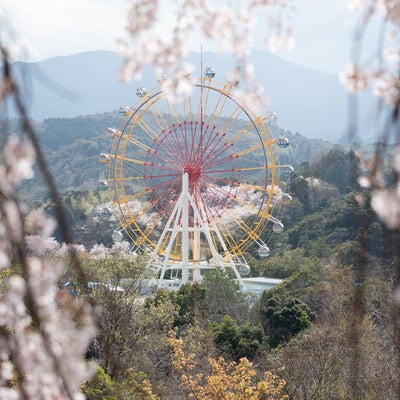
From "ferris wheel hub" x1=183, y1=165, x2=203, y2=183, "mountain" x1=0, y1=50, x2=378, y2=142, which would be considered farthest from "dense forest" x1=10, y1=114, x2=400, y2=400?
"mountain" x1=0, y1=50, x2=378, y2=142

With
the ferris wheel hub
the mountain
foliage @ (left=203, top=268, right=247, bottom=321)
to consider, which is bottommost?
the mountain

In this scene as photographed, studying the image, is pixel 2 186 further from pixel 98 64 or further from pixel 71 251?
pixel 98 64

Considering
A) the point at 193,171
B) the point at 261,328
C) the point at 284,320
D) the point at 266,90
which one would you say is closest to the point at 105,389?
the point at 261,328

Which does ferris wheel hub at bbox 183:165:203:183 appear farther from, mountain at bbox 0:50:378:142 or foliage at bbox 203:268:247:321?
mountain at bbox 0:50:378:142

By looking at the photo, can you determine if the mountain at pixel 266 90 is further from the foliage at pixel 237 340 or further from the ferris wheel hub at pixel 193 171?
the foliage at pixel 237 340

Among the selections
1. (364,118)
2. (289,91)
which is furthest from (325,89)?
(364,118)

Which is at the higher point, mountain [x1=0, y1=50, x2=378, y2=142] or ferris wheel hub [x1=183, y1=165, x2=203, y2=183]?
ferris wheel hub [x1=183, y1=165, x2=203, y2=183]

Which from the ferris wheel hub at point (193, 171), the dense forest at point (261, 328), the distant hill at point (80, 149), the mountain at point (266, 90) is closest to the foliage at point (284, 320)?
the dense forest at point (261, 328)
